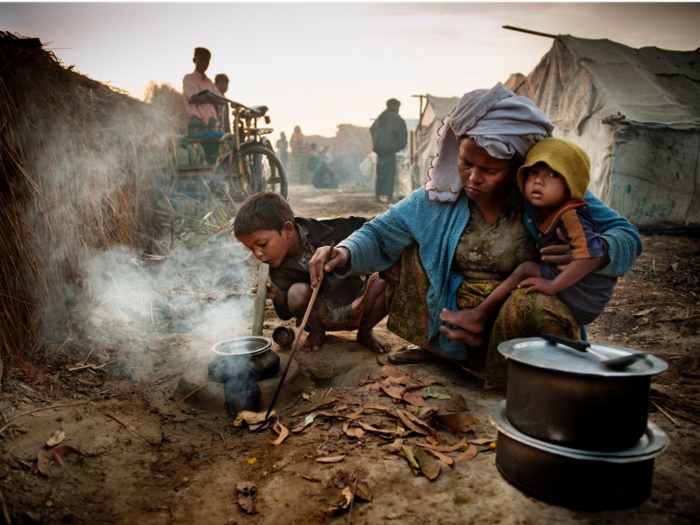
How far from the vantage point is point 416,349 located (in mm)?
2615

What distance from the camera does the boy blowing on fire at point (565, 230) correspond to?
5.78 feet

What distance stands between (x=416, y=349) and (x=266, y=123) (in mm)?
6750

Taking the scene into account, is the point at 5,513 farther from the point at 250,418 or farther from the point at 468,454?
the point at 468,454

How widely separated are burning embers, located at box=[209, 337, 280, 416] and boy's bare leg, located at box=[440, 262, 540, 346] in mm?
990

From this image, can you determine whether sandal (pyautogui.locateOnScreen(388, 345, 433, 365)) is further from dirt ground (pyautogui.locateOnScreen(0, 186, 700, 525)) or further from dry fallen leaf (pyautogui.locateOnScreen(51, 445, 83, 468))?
dry fallen leaf (pyautogui.locateOnScreen(51, 445, 83, 468))

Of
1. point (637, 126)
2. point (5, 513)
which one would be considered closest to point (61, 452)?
point (5, 513)

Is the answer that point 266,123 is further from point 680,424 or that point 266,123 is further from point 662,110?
point 680,424

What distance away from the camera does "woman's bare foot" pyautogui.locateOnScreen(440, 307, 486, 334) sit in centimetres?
208

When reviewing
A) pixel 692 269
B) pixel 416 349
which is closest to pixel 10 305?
pixel 416 349

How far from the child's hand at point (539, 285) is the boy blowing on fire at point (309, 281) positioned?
106cm

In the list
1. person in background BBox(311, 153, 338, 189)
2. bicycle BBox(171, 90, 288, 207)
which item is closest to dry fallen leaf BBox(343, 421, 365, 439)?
bicycle BBox(171, 90, 288, 207)

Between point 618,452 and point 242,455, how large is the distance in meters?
1.41

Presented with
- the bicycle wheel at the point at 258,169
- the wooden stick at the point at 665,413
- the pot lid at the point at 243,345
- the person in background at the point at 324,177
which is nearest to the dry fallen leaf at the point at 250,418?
the pot lid at the point at 243,345

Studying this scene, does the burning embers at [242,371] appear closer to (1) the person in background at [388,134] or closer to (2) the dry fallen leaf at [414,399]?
(2) the dry fallen leaf at [414,399]
